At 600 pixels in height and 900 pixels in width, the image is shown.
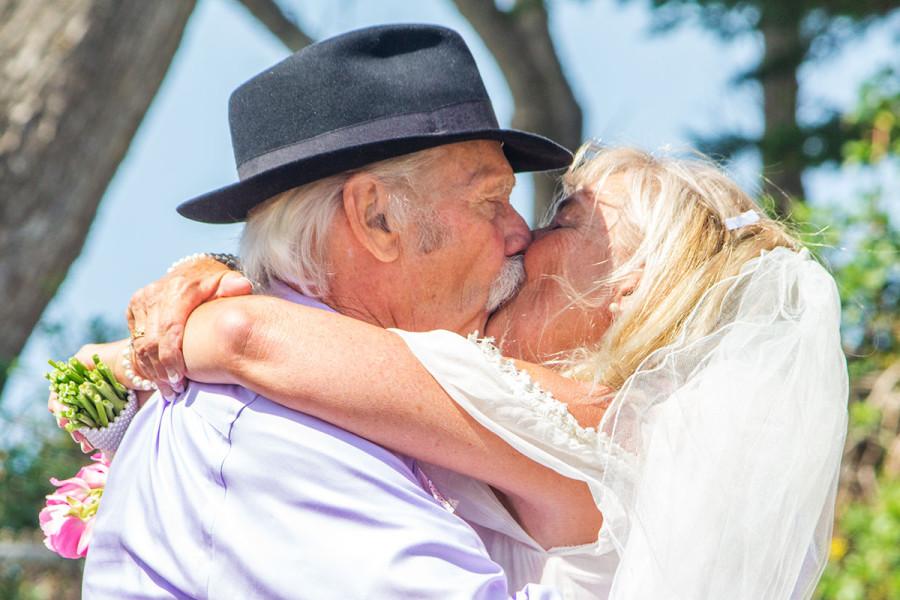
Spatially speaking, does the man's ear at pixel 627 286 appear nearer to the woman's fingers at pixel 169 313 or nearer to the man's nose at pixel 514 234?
the man's nose at pixel 514 234

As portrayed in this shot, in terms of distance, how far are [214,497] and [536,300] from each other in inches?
36.3

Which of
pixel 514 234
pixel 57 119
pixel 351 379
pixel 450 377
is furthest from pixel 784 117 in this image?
pixel 351 379

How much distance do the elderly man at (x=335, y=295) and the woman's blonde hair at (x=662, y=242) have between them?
19cm

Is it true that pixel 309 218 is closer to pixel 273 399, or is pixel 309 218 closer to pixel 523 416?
pixel 273 399

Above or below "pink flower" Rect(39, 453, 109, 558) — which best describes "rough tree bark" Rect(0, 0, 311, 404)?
above

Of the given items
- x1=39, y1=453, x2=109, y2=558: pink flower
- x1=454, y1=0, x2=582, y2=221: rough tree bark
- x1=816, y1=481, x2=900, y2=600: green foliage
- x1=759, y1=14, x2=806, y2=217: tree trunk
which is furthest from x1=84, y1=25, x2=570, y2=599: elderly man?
x1=454, y1=0, x2=582, y2=221: rough tree bark

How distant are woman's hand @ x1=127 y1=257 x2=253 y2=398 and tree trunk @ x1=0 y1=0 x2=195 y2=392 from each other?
2.45m

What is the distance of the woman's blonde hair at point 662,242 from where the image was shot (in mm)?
2377

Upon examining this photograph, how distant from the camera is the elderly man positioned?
1.95m

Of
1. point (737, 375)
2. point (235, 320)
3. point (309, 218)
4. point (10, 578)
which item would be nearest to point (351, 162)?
point (309, 218)

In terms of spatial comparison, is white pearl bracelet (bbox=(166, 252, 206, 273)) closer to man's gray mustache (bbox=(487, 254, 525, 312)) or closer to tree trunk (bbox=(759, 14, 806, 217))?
man's gray mustache (bbox=(487, 254, 525, 312))

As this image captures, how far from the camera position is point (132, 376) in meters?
2.48

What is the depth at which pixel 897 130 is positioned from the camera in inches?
238

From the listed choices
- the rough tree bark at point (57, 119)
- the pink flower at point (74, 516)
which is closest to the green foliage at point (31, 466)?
the rough tree bark at point (57, 119)
